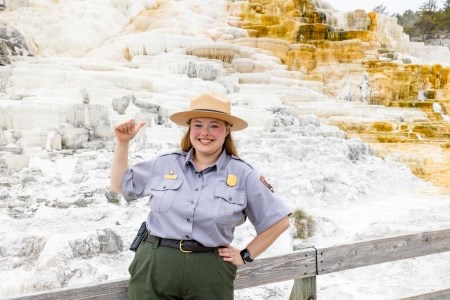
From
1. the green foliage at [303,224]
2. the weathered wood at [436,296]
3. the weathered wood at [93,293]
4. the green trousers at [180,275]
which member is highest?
the green trousers at [180,275]

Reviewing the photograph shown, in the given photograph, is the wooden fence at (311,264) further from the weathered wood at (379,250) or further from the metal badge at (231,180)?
the metal badge at (231,180)

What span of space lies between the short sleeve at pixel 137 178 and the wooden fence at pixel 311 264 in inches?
16.1

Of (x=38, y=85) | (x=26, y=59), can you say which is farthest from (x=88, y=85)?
(x=26, y=59)

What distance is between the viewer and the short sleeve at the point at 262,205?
5.71 ft

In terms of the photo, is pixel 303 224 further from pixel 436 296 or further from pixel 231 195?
pixel 231 195

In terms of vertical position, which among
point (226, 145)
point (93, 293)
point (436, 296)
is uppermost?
point (226, 145)

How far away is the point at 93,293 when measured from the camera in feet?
6.05

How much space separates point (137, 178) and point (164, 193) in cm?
19

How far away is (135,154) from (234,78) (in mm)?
7942

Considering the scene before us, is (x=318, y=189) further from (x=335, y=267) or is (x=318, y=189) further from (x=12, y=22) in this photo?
(x=12, y=22)

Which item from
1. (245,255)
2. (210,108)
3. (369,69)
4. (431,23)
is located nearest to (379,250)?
(245,255)

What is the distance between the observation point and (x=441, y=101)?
16031 mm

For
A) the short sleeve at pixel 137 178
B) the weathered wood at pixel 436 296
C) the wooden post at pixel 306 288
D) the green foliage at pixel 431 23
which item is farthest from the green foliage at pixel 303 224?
the green foliage at pixel 431 23

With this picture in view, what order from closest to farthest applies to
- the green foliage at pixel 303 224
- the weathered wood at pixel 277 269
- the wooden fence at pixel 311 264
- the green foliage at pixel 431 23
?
the wooden fence at pixel 311 264 → the weathered wood at pixel 277 269 → the green foliage at pixel 303 224 → the green foliage at pixel 431 23
